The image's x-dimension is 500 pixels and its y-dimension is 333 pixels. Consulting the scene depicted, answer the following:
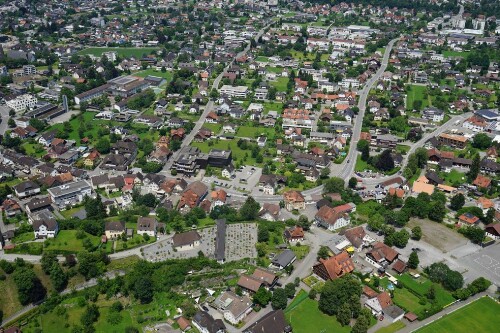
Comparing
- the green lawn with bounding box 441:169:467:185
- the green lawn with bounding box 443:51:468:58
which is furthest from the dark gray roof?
the green lawn with bounding box 443:51:468:58

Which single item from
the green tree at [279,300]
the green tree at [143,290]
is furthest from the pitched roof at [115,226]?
the green tree at [279,300]

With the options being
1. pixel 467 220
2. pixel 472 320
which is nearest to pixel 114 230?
pixel 472 320

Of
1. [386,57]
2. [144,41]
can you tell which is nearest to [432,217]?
[386,57]

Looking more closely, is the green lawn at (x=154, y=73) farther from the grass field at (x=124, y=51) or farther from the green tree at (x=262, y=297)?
the green tree at (x=262, y=297)

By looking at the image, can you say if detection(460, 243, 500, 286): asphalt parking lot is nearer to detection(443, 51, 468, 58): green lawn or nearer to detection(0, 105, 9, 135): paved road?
detection(0, 105, 9, 135): paved road

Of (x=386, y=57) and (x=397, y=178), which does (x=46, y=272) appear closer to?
(x=397, y=178)

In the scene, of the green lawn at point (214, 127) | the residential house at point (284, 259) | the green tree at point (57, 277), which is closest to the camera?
the green tree at point (57, 277)
